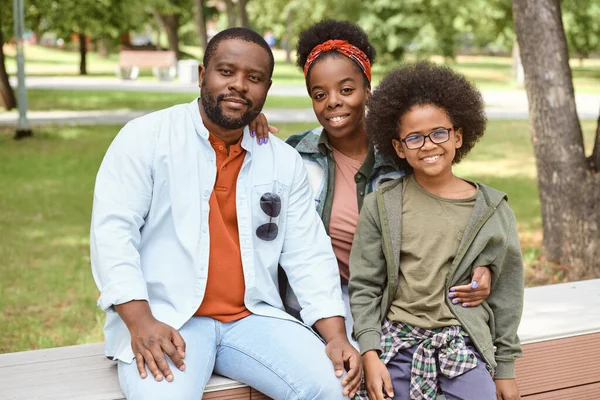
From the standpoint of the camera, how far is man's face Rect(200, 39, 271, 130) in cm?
299

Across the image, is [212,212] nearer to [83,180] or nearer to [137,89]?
[83,180]

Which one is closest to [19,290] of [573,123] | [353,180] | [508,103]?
[353,180]

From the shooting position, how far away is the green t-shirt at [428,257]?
2906 mm

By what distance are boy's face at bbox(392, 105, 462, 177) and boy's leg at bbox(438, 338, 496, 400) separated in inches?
27.1

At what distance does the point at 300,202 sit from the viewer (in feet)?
10.4

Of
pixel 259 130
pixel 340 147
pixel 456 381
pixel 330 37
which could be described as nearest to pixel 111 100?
pixel 330 37

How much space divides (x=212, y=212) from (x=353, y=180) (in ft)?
2.51

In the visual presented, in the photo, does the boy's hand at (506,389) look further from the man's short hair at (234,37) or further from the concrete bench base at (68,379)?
the man's short hair at (234,37)

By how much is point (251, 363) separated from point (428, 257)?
75 centimetres

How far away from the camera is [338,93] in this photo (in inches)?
134

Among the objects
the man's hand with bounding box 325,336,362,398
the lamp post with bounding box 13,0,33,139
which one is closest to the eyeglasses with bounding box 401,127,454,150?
the man's hand with bounding box 325,336,362,398

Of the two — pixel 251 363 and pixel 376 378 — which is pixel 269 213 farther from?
pixel 376 378

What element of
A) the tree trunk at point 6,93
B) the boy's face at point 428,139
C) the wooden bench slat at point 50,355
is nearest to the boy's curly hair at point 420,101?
the boy's face at point 428,139

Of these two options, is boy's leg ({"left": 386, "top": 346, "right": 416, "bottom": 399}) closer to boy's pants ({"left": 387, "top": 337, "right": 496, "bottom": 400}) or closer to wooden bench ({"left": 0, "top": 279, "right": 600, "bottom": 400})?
boy's pants ({"left": 387, "top": 337, "right": 496, "bottom": 400})
